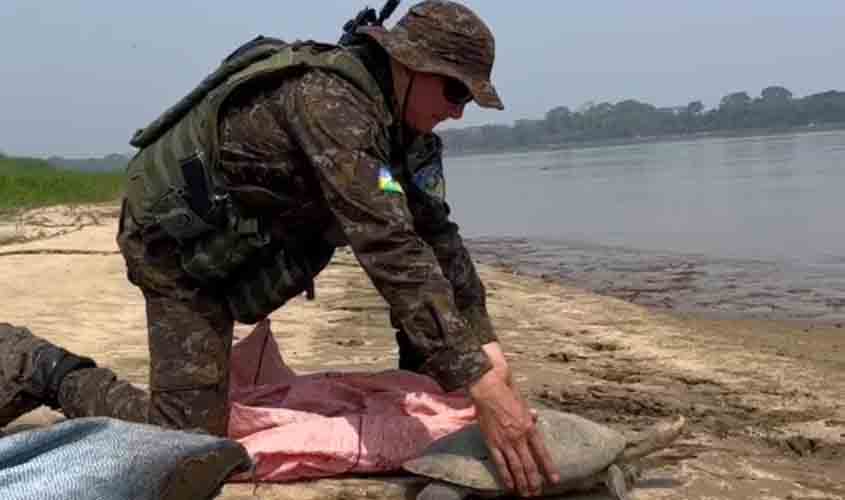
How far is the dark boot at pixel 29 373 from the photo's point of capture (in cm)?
369

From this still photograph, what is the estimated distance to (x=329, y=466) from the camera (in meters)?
3.56

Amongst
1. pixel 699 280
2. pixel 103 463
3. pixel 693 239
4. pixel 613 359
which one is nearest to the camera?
pixel 103 463

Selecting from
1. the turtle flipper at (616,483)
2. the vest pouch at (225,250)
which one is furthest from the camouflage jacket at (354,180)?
the turtle flipper at (616,483)

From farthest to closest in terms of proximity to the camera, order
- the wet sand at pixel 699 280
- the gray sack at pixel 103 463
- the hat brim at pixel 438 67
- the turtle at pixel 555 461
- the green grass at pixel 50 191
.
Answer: the green grass at pixel 50 191 < the wet sand at pixel 699 280 < the turtle at pixel 555 461 < the hat brim at pixel 438 67 < the gray sack at pixel 103 463

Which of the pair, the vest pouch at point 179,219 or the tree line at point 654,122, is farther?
the tree line at point 654,122

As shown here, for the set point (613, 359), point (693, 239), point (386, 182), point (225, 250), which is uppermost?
point (386, 182)

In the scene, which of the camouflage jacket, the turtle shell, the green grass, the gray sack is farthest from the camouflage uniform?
the green grass

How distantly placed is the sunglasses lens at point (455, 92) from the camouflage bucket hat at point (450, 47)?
0.06 m

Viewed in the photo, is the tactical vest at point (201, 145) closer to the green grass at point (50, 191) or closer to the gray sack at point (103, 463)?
the gray sack at point (103, 463)

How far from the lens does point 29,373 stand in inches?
146

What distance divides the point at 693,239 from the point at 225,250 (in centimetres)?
1406

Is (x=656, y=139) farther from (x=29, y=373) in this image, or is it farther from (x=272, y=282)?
(x=29, y=373)

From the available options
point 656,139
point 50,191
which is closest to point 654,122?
point 656,139

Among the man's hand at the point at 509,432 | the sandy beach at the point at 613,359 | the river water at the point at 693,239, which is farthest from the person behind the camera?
the river water at the point at 693,239
